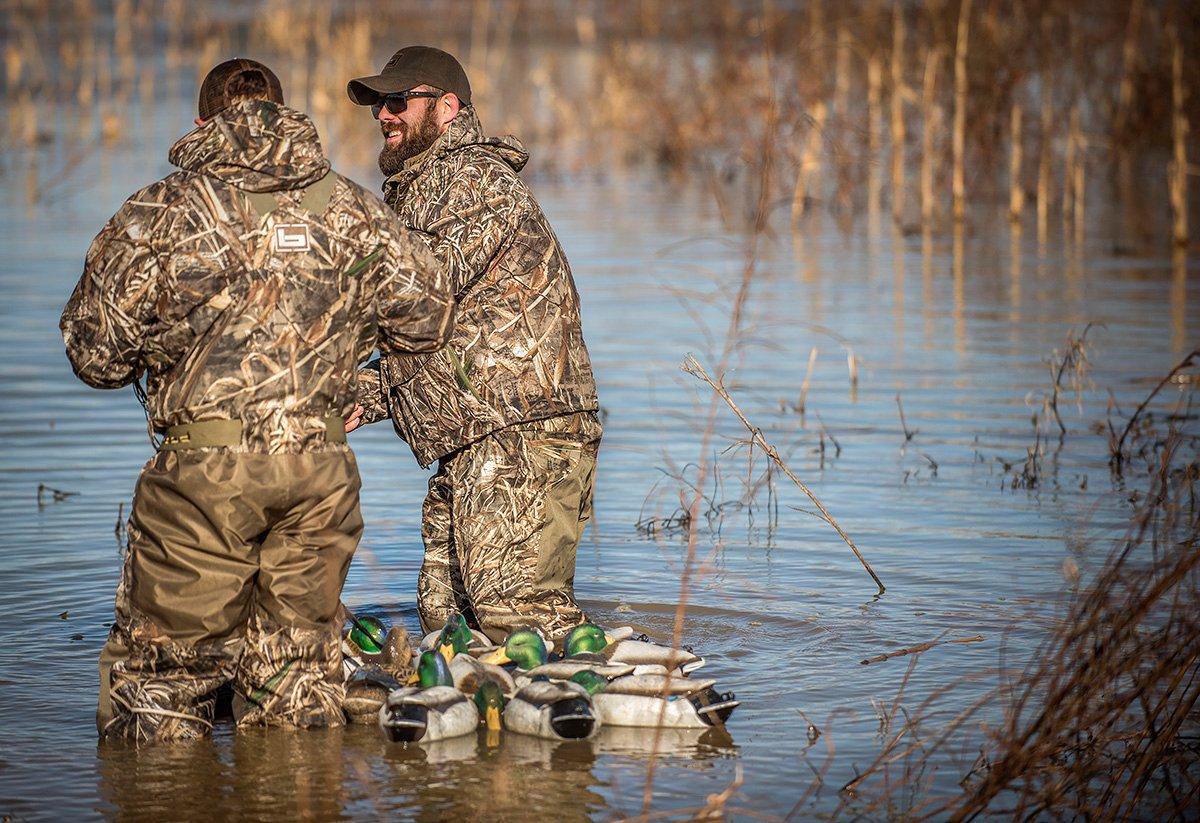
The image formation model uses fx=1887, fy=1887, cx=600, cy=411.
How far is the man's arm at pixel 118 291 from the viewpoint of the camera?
5.45 metres

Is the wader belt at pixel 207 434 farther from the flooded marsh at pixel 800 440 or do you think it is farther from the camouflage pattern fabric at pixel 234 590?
the flooded marsh at pixel 800 440

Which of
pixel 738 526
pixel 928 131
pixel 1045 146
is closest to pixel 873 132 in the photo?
pixel 928 131

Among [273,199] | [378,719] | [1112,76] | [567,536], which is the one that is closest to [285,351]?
[273,199]

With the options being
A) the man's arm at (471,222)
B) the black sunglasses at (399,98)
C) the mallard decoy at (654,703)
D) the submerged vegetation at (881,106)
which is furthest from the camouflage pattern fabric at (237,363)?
the submerged vegetation at (881,106)

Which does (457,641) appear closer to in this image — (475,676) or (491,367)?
(475,676)

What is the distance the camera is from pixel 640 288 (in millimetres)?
15984

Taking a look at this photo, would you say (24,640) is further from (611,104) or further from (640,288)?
(611,104)

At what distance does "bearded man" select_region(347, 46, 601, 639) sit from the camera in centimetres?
672

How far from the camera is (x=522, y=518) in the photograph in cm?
683

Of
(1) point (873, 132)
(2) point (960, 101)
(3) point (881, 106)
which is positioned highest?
(3) point (881, 106)

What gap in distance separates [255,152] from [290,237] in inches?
10.4

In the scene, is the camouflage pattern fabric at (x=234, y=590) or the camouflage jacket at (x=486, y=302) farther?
the camouflage jacket at (x=486, y=302)

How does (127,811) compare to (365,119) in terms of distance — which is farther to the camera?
(365,119)

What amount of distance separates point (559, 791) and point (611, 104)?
69.2 feet
